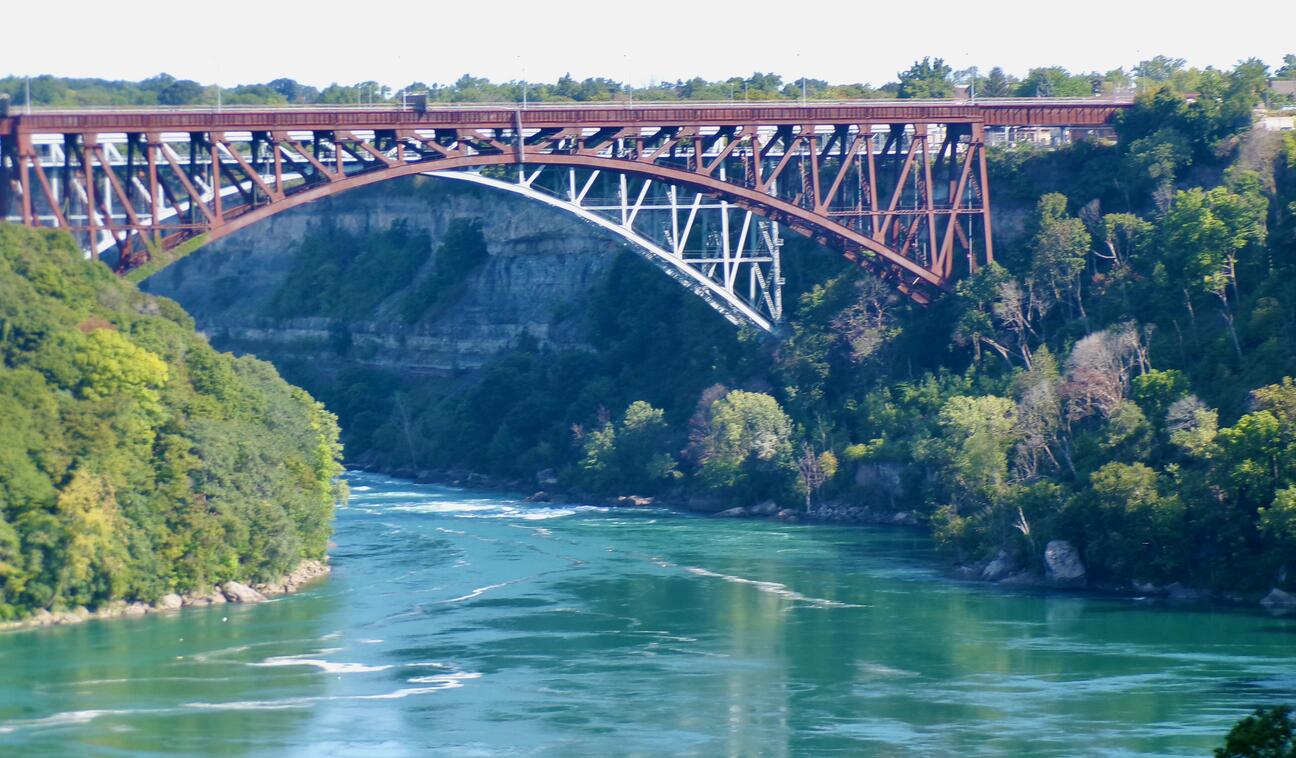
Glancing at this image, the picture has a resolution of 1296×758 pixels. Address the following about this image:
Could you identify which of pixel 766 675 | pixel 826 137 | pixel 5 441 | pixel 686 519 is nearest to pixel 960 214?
pixel 826 137

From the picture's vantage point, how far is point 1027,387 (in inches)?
2375

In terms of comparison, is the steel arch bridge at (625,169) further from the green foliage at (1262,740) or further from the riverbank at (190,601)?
the green foliage at (1262,740)

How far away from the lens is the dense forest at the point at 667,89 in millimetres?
81125

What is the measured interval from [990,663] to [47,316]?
23348 mm

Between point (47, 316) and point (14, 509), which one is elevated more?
point (47, 316)

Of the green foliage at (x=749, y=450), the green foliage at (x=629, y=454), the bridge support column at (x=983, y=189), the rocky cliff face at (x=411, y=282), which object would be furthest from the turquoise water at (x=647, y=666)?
the rocky cliff face at (x=411, y=282)

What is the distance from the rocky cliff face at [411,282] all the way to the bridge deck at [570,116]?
1897cm

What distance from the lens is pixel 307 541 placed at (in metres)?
54.6

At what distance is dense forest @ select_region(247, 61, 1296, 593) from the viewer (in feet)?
166

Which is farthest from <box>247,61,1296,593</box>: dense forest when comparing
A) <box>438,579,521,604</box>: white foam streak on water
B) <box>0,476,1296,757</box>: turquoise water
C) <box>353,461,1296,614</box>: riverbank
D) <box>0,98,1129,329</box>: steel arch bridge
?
<box>438,579,521,604</box>: white foam streak on water

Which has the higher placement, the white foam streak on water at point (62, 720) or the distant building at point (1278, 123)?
the distant building at point (1278, 123)

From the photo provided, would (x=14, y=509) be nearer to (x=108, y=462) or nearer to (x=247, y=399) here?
(x=108, y=462)

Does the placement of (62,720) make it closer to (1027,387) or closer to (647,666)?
(647,666)

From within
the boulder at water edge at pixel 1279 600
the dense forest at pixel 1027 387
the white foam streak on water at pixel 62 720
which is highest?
the dense forest at pixel 1027 387
